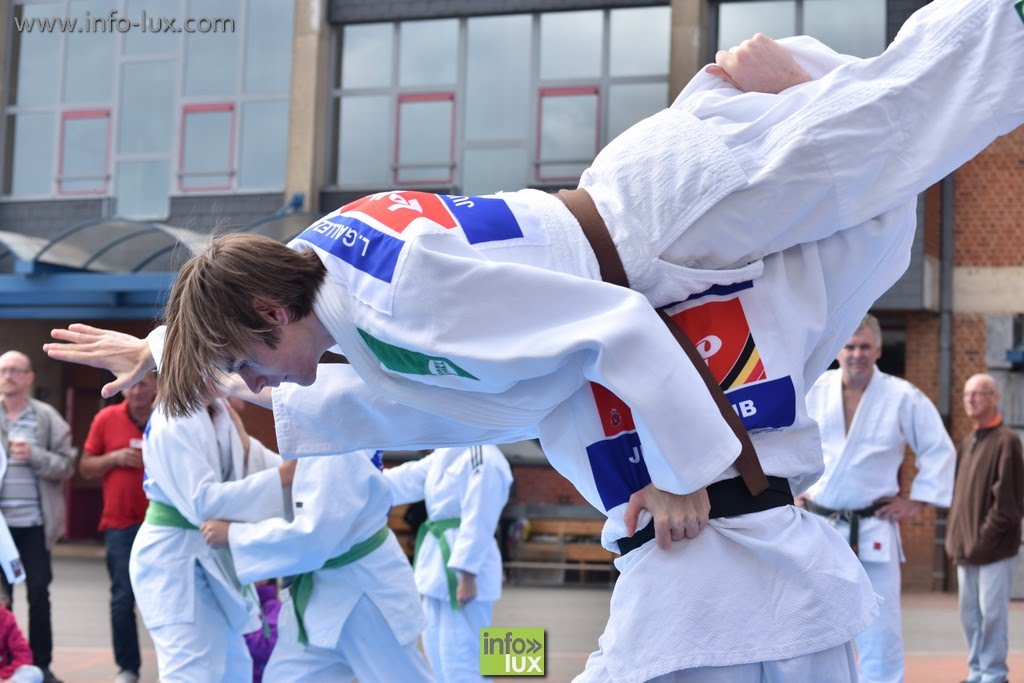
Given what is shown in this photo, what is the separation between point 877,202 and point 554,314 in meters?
0.62

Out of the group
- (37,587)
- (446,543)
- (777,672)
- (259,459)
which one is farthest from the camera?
Answer: (37,587)

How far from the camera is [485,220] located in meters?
2.06

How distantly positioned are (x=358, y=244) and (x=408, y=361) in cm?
21

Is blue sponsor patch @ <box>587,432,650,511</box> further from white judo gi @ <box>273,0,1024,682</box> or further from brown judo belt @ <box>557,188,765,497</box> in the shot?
brown judo belt @ <box>557,188,765,497</box>

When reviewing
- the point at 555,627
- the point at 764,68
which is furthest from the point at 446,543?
the point at 764,68

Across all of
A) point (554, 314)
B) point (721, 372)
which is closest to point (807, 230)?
point (721, 372)

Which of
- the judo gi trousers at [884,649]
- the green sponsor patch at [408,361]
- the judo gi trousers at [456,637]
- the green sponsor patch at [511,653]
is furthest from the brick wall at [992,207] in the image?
the green sponsor patch at [408,361]

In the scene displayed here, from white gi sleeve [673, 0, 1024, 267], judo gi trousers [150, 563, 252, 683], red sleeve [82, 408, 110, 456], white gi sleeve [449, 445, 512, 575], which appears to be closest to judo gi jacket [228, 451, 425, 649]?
judo gi trousers [150, 563, 252, 683]

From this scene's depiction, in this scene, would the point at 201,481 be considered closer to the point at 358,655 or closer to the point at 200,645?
the point at 200,645

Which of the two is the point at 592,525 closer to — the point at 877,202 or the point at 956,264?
the point at 956,264

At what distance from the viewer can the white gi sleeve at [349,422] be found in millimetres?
2287

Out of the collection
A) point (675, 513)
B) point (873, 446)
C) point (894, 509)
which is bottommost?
point (894, 509)

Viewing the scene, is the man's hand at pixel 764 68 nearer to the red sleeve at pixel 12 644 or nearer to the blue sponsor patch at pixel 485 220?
the blue sponsor patch at pixel 485 220

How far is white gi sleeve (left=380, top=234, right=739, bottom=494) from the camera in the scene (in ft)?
6.22
